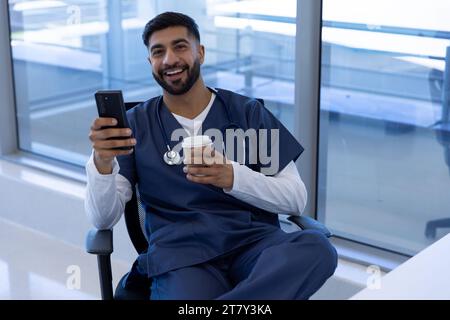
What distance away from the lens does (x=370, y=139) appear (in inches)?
107

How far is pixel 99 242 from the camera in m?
1.92

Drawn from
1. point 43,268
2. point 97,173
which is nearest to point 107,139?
point 97,173

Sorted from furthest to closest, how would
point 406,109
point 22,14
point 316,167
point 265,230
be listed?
1. point 22,14
2. point 316,167
3. point 406,109
4. point 265,230

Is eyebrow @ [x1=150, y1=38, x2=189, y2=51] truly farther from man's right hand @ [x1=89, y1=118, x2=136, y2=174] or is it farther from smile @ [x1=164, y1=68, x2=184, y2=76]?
man's right hand @ [x1=89, y1=118, x2=136, y2=174]

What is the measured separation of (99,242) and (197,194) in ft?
0.93

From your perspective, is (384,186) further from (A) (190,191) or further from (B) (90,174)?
(B) (90,174)

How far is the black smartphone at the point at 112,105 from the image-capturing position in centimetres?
183

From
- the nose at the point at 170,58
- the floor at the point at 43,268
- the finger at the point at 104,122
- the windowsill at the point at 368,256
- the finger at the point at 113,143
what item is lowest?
the floor at the point at 43,268

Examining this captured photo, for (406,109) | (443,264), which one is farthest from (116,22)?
(443,264)

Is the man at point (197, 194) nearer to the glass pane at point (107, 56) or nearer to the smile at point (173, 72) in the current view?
the smile at point (173, 72)

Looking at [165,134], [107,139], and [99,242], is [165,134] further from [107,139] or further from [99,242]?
[99,242]

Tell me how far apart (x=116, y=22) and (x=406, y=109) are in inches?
55.3

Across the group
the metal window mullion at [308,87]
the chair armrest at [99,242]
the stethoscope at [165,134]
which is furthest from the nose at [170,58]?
the metal window mullion at [308,87]

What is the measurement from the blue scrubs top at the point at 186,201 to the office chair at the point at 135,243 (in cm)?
4
